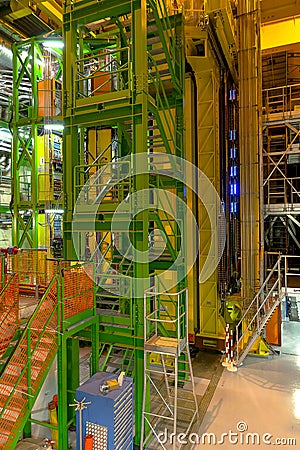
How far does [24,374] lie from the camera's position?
526cm

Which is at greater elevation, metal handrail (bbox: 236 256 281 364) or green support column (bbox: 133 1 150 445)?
green support column (bbox: 133 1 150 445)

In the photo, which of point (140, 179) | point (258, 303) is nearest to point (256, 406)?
point (258, 303)

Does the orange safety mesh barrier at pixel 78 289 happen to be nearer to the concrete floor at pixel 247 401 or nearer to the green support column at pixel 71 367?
the green support column at pixel 71 367

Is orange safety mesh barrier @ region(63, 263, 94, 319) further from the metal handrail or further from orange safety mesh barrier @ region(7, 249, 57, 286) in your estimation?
the metal handrail

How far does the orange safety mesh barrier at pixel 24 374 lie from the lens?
4.71 m

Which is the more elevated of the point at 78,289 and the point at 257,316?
the point at 78,289

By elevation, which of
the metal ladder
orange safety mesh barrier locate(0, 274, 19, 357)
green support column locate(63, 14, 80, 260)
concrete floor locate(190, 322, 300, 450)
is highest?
green support column locate(63, 14, 80, 260)

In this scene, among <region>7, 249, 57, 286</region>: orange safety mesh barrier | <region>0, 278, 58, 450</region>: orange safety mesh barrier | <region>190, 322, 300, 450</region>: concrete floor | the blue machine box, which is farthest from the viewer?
<region>7, 249, 57, 286</region>: orange safety mesh barrier

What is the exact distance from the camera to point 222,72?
11.8 meters

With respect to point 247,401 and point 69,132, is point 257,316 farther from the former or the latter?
point 69,132

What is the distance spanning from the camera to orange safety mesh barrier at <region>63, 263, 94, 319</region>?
5.78m

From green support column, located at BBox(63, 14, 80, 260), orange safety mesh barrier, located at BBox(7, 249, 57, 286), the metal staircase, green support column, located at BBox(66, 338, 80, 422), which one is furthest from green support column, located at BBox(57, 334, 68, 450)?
the metal staircase

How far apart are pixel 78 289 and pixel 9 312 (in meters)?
1.23

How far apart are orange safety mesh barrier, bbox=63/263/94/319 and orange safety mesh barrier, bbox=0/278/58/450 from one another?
31 cm
